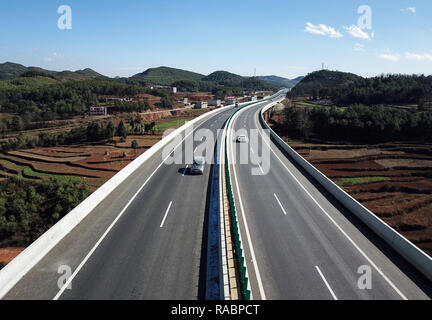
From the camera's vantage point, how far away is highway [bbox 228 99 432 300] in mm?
11859

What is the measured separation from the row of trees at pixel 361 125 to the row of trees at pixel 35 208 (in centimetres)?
5379

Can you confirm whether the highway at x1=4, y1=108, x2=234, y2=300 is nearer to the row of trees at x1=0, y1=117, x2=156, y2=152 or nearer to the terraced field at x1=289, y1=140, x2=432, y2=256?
the terraced field at x1=289, y1=140, x2=432, y2=256

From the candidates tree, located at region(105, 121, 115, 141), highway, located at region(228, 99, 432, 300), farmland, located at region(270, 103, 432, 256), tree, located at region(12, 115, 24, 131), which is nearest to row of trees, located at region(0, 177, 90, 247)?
highway, located at region(228, 99, 432, 300)

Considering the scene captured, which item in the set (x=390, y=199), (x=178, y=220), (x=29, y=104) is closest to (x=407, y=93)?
(x=390, y=199)

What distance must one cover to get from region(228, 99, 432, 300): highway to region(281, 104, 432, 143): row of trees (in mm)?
48232

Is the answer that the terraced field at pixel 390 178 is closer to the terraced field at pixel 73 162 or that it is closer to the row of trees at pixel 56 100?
the terraced field at pixel 73 162

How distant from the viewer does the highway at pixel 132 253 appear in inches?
450

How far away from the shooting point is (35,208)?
106ft

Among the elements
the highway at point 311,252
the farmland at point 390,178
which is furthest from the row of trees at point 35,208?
the farmland at point 390,178

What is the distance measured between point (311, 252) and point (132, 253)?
9539mm

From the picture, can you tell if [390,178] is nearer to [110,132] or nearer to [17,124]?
[110,132]

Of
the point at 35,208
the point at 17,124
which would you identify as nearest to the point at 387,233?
the point at 35,208
